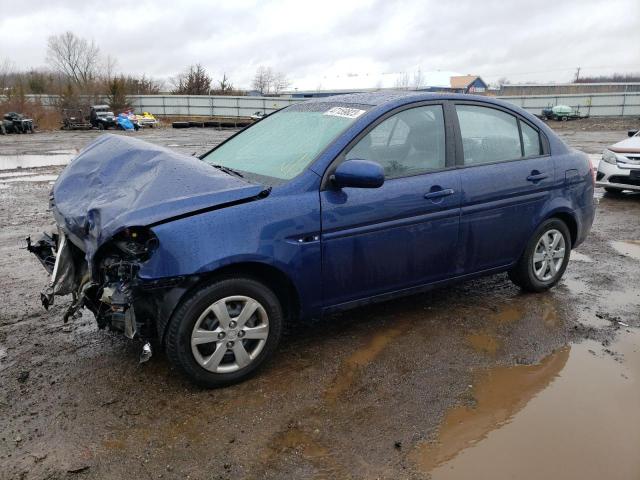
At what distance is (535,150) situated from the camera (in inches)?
182

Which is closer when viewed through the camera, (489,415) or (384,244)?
(489,415)

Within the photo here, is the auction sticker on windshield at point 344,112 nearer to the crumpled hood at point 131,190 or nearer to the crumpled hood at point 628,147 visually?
the crumpled hood at point 131,190

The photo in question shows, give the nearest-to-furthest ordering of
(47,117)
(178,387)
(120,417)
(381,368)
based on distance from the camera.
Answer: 1. (120,417)
2. (178,387)
3. (381,368)
4. (47,117)

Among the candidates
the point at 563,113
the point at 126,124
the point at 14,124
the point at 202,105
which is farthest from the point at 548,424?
the point at 202,105

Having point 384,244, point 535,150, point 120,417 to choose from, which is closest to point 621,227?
point 535,150

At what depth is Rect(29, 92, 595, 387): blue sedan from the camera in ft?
10.0

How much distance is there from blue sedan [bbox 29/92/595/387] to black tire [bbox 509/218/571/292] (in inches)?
0.8

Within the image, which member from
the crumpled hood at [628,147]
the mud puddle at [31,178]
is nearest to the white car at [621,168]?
the crumpled hood at [628,147]

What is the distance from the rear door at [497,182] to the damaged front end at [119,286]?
2314mm

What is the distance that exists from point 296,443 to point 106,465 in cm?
92

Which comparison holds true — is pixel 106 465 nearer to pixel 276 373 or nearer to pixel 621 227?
pixel 276 373

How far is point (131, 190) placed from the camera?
10.7ft

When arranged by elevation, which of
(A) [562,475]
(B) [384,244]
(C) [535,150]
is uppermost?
(C) [535,150]

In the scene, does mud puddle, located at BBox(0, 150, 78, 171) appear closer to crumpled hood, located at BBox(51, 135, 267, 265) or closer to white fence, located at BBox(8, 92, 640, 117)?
crumpled hood, located at BBox(51, 135, 267, 265)
